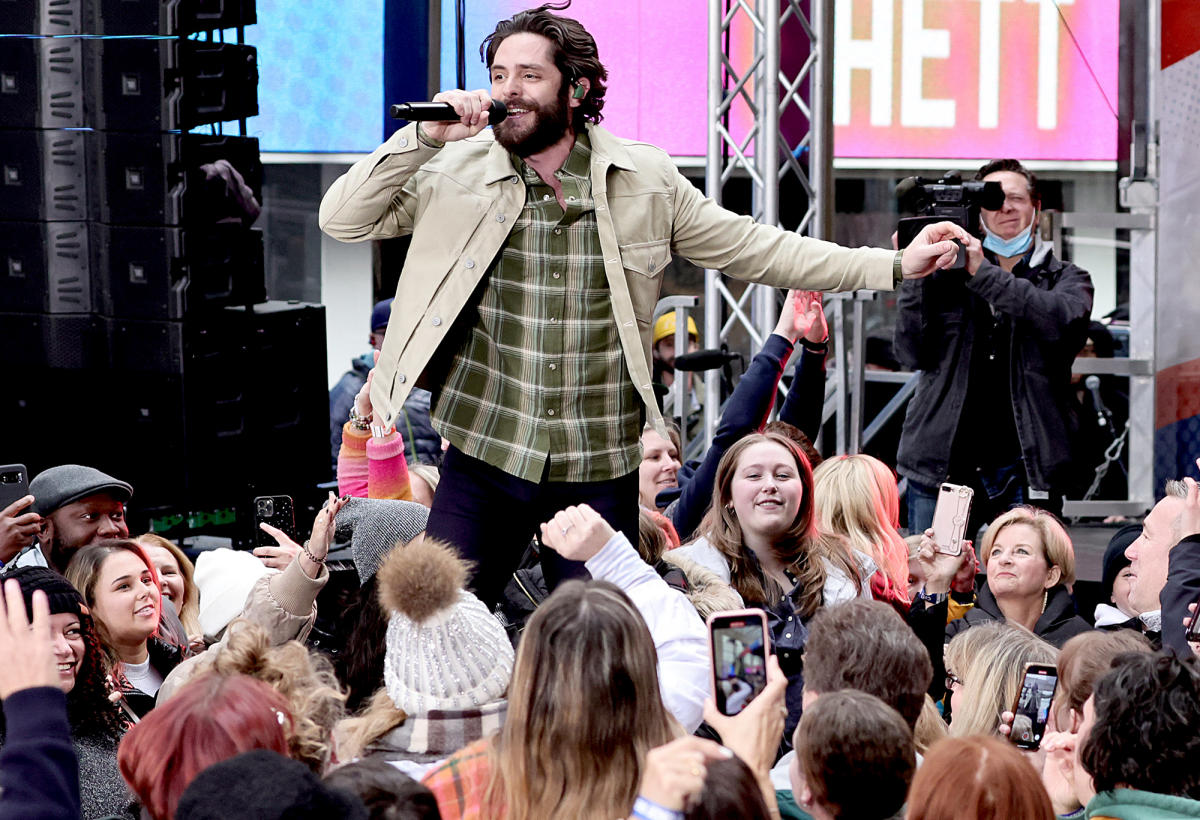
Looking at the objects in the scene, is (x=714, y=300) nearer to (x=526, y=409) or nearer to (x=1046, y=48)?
(x=526, y=409)

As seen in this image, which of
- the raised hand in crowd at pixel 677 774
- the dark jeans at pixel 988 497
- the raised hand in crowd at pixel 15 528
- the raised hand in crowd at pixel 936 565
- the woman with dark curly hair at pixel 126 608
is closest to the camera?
the raised hand in crowd at pixel 677 774

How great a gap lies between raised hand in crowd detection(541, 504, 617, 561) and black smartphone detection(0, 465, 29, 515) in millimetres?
1811

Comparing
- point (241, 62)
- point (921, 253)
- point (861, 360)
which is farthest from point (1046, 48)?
point (921, 253)

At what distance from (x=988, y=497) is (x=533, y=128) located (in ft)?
9.20

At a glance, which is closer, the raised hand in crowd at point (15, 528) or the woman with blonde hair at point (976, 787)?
the woman with blonde hair at point (976, 787)

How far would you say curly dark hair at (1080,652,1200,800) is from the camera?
6.89 feet

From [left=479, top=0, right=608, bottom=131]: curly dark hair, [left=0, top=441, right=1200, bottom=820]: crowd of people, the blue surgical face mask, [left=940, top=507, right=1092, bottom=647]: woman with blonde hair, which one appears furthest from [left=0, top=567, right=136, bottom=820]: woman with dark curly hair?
the blue surgical face mask

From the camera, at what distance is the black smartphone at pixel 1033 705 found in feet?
9.05

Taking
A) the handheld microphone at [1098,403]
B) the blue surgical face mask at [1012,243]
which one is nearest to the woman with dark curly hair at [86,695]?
the blue surgical face mask at [1012,243]

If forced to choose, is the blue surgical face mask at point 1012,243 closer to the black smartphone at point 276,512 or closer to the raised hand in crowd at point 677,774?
the black smartphone at point 276,512

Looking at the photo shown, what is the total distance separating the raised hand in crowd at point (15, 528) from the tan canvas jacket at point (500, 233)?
1013 mm

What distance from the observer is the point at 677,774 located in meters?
1.66

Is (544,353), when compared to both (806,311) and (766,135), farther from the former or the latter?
(766,135)

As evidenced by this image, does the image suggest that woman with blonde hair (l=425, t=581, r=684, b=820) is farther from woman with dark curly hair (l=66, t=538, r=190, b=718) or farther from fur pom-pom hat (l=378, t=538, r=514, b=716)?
woman with dark curly hair (l=66, t=538, r=190, b=718)
